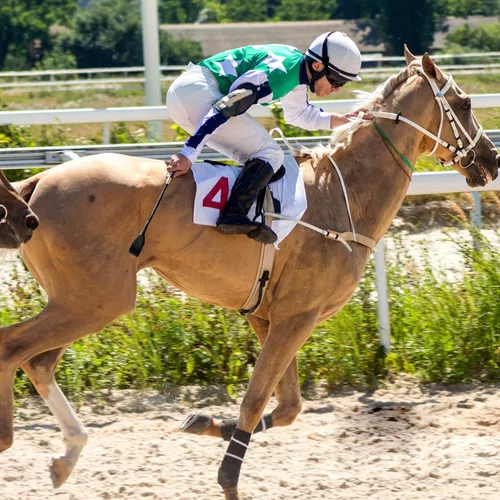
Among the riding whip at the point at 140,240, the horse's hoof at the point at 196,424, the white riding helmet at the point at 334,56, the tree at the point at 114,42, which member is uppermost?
the white riding helmet at the point at 334,56

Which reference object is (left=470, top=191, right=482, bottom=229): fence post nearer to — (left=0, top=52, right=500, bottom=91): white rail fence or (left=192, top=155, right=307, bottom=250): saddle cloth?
(left=192, top=155, right=307, bottom=250): saddle cloth

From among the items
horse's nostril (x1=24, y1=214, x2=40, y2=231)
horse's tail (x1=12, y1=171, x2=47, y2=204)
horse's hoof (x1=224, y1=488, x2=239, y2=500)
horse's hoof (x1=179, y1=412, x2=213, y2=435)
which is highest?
horse's tail (x1=12, y1=171, x2=47, y2=204)

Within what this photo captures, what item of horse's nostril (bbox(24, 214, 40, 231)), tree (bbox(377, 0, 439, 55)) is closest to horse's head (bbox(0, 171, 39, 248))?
horse's nostril (bbox(24, 214, 40, 231))

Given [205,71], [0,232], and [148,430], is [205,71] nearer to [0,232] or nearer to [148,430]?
[0,232]

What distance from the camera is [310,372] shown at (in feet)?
20.0

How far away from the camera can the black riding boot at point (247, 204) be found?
14.7 ft

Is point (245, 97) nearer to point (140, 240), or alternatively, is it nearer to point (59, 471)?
point (140, 240)

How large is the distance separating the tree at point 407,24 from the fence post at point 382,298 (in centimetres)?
4217

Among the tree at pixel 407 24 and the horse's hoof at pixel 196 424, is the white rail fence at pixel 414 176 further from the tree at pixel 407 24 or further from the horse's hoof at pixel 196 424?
the tree at pixel 407 24

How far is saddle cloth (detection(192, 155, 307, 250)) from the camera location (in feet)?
14.9

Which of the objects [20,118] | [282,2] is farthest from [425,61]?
[282,2]

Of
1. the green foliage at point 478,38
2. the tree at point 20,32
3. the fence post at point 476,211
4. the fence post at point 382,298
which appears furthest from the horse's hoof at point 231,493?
the tree at point 20,32

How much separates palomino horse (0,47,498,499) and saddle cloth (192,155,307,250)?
0.05m

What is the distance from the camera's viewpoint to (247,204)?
452 cm
